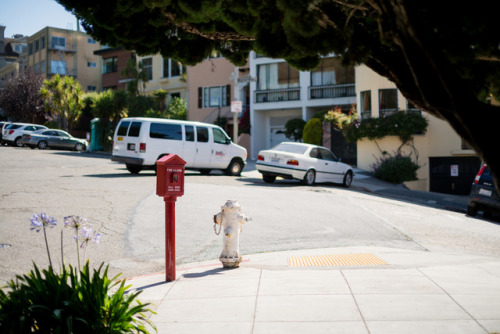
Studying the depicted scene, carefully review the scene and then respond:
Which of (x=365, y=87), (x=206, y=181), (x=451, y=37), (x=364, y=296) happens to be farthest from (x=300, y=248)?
(x=365, y=87)

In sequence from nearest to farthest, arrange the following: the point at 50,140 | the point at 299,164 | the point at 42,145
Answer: the point at 299,164 → the point at 42,145 → the point at 50,140

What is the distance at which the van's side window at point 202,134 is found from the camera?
815 inches

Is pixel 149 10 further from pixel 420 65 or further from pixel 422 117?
pixel 422 117

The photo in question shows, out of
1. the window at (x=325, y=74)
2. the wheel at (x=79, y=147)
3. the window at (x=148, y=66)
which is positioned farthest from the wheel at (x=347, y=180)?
the window at (x=148, y=66)

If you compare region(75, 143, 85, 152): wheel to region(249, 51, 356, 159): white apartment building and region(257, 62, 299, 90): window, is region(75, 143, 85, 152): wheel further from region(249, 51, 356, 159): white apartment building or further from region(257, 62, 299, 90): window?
region(257, 62, 299, 90): window

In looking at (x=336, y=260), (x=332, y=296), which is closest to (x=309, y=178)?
(x=336, y=260)

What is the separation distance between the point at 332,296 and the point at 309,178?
1360cm

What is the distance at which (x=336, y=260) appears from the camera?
8.41m

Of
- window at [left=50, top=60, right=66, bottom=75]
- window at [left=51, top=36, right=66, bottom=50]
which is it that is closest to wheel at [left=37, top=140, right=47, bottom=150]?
window at [left=50, top=60, right=66, bottom=75]

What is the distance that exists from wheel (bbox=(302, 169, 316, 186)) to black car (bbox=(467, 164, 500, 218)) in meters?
5.96

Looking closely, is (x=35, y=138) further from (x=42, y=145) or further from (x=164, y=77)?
(x=164, y=77)

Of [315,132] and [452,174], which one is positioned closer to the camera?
[452,174]

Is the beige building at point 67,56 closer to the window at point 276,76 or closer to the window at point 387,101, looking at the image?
the window at point 276,76

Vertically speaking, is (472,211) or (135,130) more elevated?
(135,130)
